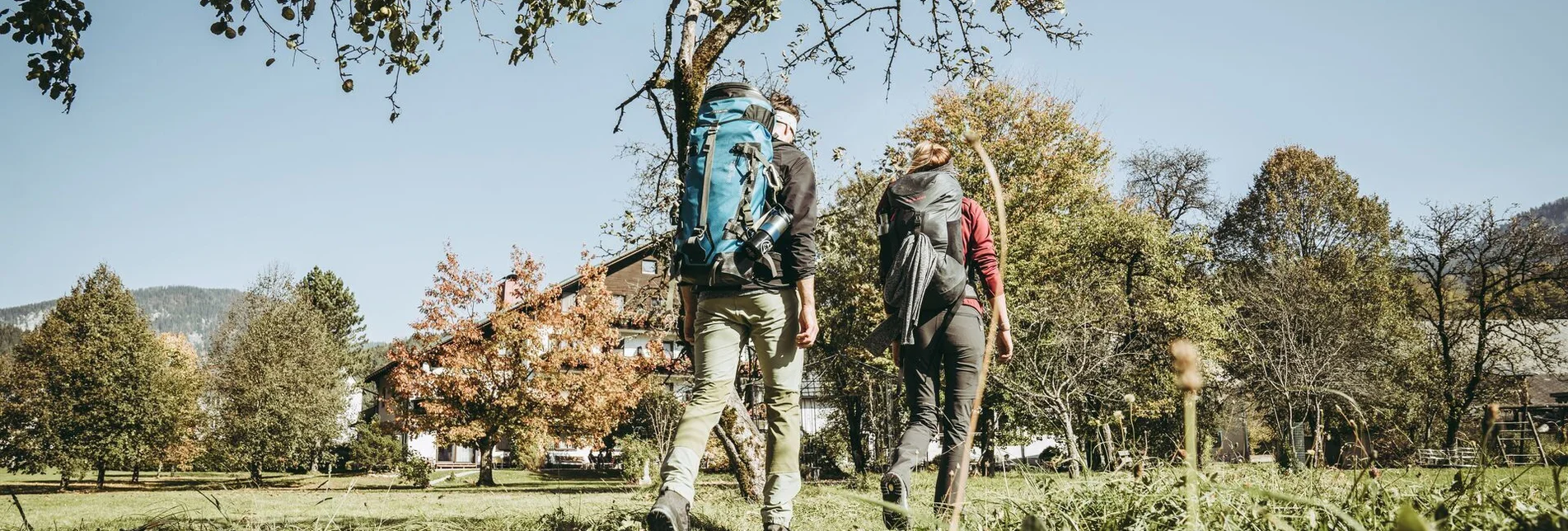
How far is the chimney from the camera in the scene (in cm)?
2753

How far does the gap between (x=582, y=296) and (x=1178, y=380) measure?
27477mm

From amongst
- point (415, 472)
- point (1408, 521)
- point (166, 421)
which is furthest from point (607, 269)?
point (1408, 521)

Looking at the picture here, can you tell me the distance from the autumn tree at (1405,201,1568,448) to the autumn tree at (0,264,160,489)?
131 ft

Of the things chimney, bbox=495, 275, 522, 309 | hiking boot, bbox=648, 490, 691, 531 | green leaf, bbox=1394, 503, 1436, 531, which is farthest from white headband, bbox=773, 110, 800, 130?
chimney, bbox=495, 275, 522, 309

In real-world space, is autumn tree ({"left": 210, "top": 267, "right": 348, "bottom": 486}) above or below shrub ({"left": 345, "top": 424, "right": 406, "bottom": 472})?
above

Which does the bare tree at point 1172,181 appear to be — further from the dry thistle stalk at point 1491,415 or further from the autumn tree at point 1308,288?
the dry thistle stalk at point 1491,415

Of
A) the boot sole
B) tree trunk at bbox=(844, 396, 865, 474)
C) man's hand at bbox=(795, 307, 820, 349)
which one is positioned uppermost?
man's hand at bbox=(795, 307, 820, 349)

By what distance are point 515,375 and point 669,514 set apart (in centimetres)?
2433

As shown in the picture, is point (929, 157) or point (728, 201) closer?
point (728, 201)

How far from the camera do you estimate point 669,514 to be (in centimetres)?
294

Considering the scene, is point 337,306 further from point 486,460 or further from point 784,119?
point 784,119

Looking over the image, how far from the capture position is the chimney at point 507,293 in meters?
27.5

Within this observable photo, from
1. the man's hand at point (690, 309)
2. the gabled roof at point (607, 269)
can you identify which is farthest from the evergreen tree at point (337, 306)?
the man's hand at point (690, 309)

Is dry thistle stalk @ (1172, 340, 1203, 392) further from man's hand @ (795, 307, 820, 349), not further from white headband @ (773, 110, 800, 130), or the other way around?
white headband @ (773, 110, 800, 130)
